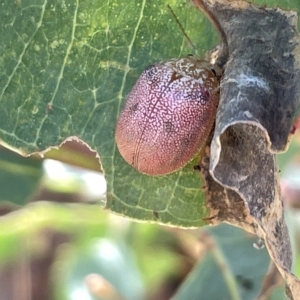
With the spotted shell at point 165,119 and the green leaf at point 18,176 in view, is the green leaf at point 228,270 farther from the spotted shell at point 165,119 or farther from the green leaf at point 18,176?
the spotted shell at point 165,119

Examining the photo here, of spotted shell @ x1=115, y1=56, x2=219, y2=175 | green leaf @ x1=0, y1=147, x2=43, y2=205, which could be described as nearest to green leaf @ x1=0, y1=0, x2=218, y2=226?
spotted shell @ x1=115, y1=56, x2=219, y2=175

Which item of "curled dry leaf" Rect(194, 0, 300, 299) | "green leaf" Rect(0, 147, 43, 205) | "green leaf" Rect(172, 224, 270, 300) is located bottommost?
"green leaf" Rect(172, 224, 270, 300)

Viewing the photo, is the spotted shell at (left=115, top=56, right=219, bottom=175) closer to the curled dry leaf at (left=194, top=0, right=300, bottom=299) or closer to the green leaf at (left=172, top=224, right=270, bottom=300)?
the curled dry leaf at (left=194, top=0, right=300, bottom=299)

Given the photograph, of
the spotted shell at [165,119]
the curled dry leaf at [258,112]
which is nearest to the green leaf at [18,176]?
the spotted shell at [165,119]

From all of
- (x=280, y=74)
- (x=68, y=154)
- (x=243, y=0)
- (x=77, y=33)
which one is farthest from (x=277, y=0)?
(x=68, y=154)

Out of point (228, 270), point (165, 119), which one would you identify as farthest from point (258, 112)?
point (228, 270)

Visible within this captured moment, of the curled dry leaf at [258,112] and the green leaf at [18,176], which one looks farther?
the green leaf at [18,176]
